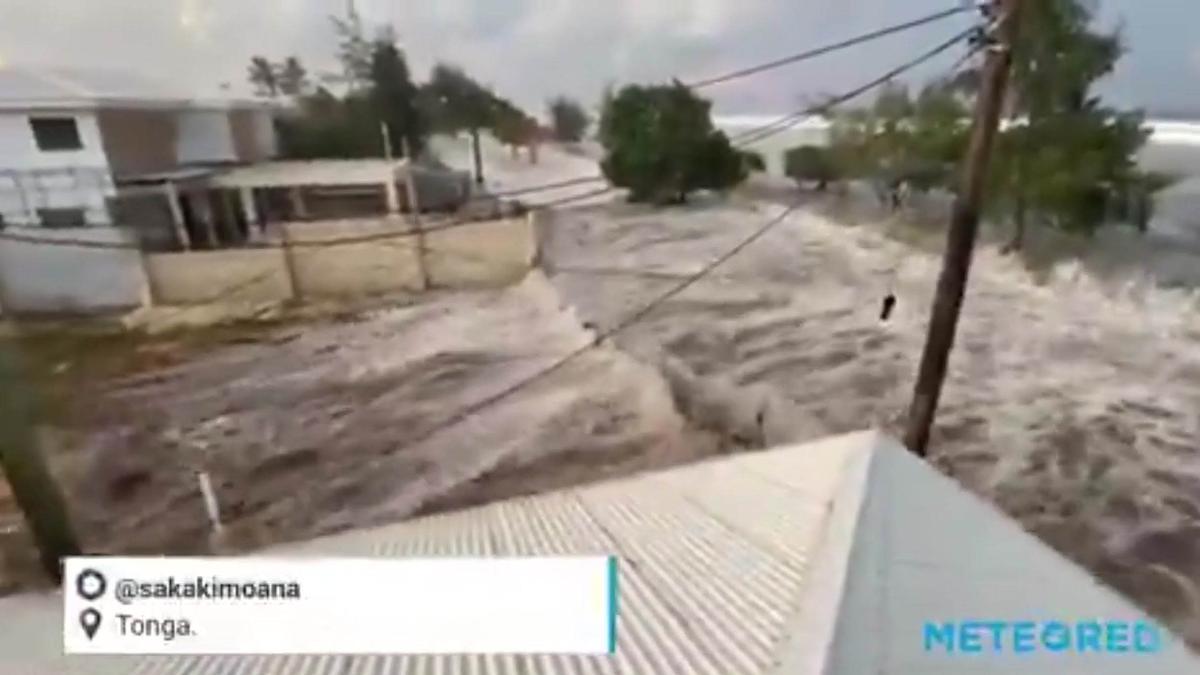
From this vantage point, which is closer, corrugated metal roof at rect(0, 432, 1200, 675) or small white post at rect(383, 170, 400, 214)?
corrugated metal roof at rect(0, 432, 1200, 675)

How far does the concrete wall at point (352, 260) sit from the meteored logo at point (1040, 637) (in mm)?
735

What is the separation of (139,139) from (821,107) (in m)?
0.84

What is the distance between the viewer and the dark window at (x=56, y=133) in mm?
1004

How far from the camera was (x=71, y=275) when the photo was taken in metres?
1.03

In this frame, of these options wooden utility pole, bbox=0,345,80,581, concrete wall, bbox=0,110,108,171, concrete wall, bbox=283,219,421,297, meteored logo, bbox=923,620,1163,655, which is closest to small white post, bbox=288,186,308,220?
concrete wall, bbox=283,219,421,297

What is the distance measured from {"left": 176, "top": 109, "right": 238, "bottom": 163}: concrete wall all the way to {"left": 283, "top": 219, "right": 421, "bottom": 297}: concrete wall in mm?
114

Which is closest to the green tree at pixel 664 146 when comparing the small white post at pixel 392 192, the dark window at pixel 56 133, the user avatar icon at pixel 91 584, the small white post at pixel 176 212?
the small white post at pixel 392 192

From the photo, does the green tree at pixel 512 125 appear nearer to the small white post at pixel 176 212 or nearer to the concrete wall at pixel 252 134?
the concrete wall at pixel 252 134

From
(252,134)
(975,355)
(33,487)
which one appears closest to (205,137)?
(252,134)

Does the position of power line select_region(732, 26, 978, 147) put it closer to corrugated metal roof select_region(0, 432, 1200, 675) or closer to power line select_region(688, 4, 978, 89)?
power line select_region(688, 4, 978, 89)

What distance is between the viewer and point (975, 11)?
3.41 ft

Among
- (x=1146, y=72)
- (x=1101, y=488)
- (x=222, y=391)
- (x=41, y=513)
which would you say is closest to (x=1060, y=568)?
(x=1101, y=488)

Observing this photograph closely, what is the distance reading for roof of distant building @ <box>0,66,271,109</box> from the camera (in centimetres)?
100

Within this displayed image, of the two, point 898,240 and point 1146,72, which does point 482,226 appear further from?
point 1146,72
